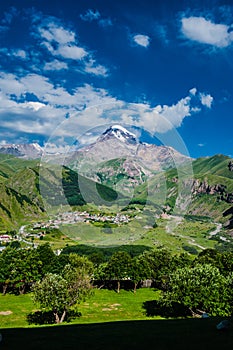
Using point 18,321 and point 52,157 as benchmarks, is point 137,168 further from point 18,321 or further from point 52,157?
point 18,321

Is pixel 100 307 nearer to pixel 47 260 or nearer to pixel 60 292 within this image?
pixel 60 292

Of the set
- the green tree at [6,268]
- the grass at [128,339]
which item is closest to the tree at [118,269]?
the green tree at [6,268]

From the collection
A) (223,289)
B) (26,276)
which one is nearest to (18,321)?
(26,276)

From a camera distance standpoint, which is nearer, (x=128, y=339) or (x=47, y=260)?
(x=128, y=339)

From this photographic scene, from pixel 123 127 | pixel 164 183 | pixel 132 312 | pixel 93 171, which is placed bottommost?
pixel 132 312

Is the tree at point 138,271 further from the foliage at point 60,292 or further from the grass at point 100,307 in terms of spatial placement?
the foliage at point 60,292

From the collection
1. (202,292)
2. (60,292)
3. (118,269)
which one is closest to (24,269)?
(118,269)
